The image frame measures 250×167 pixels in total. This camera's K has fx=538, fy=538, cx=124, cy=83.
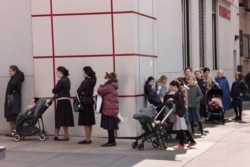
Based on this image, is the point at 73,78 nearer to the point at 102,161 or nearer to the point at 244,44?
the point at 102,161

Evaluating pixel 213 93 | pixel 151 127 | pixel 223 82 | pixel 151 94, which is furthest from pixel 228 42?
pixel 151 127

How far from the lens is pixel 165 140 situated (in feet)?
40.1

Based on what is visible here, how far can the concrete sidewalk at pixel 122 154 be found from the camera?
10.2m

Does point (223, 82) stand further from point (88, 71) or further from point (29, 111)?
point (29, 111)

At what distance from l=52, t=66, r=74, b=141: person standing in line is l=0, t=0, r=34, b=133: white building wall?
53.0 inches

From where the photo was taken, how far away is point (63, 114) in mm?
13172

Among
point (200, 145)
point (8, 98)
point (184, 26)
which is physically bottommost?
point (200, 145)

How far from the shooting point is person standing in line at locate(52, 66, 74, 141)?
13055 millimetres

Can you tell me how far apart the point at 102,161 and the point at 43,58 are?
4579 millimetres

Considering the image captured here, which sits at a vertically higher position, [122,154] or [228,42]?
[228,42]

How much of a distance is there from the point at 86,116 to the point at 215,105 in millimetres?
5769

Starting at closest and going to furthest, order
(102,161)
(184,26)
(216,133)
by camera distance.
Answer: (102,161) → (216,133) → (184,26)

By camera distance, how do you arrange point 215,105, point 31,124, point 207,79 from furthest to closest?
point 207,79, point 215,105, point 31,124

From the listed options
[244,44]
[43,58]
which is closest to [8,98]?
[43,58]
